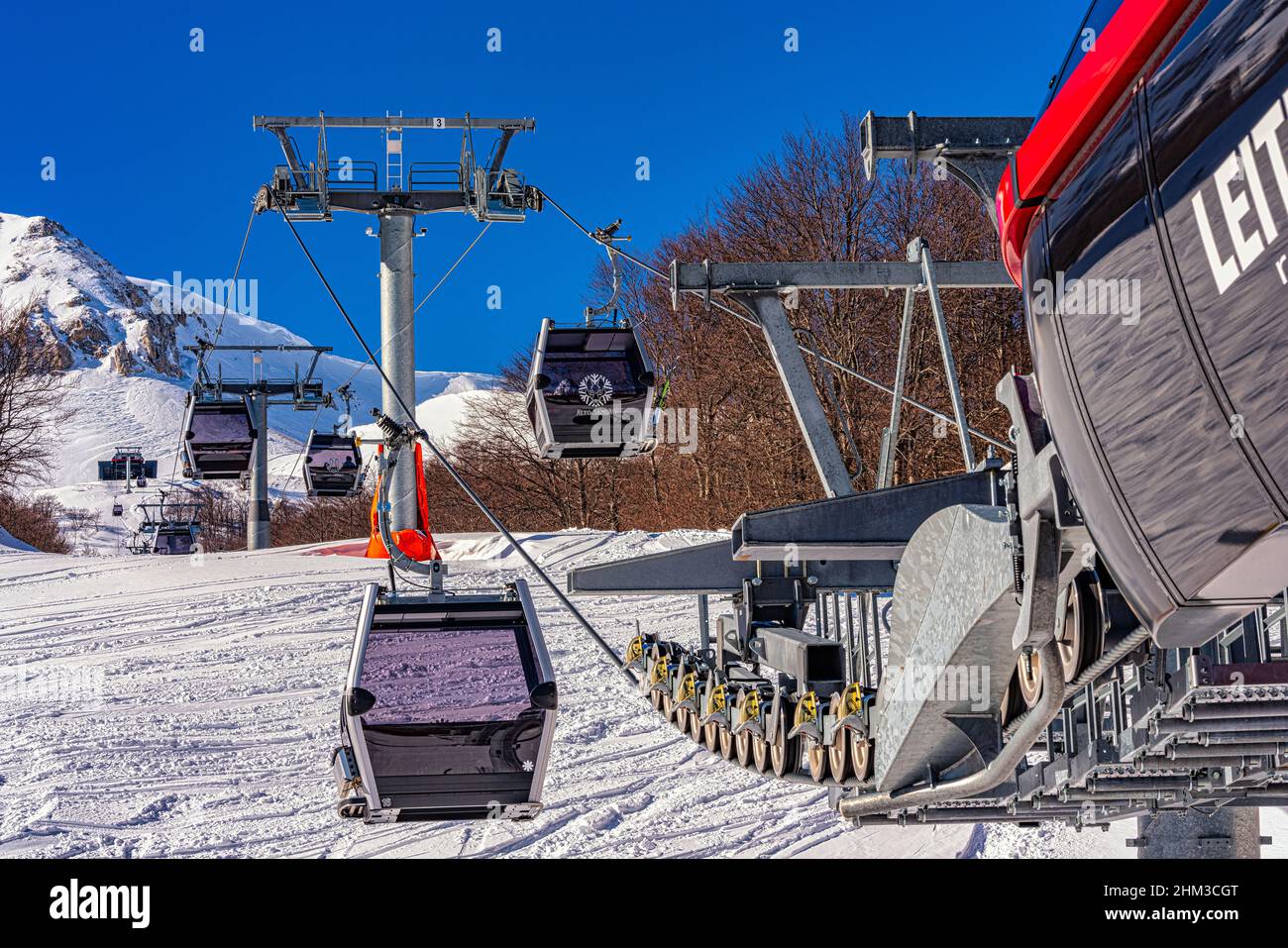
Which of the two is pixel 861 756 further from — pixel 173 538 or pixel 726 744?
pixel 173 538

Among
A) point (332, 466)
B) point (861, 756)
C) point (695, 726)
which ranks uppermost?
point (332, 466)

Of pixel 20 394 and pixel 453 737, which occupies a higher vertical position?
pixel 20 394

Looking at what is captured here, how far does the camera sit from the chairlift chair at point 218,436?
73.8 feet

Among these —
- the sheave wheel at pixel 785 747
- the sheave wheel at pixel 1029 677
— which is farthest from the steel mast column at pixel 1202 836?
the sheave wheel at pixel 1029 677

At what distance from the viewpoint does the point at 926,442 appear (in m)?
26.3

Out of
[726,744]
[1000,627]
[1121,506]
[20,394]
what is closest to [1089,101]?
[1121,506]

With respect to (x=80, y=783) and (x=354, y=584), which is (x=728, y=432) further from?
(x=80, y=783)

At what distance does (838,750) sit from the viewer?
4.93m

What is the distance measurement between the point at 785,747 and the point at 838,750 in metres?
0.81

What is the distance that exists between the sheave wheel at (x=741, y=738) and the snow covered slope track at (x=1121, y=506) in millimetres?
1054

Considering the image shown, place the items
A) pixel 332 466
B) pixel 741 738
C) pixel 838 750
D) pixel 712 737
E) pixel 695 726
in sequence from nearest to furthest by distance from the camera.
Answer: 1. pixel 838 750
2. pixel 741 738
3. pixel 712 737
4. pixel 695 726
5. pixel 332 466

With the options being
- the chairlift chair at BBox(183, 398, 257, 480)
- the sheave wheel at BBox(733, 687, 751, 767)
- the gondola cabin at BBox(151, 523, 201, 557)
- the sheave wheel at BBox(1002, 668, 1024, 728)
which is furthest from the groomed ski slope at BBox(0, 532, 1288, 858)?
the gondola cabin at BBox(151, 523, 201, 557)

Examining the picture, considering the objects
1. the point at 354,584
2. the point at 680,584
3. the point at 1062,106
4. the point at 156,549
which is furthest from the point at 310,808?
the point at 156,549

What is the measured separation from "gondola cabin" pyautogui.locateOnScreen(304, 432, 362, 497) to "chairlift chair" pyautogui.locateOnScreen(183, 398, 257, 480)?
341cm
